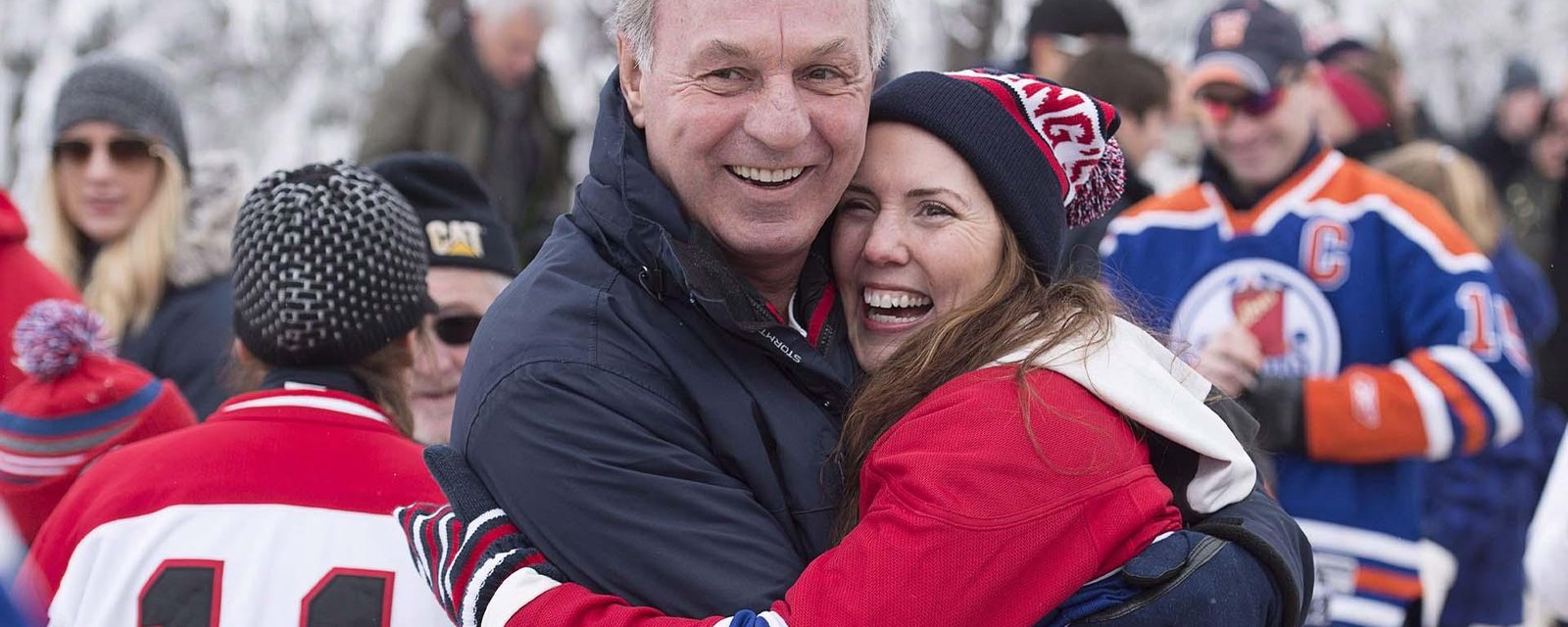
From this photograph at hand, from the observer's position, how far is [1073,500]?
2.15 meters

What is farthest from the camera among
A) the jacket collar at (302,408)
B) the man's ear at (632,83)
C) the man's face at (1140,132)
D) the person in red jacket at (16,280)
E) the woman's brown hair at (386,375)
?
the man's face at (1140,132)

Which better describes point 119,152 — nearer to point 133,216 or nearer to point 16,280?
point 133,216

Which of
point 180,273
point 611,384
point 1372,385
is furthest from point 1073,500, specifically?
point 180,273

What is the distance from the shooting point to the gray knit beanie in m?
4.93

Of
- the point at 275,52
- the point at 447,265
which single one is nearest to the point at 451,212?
the point at 447,265

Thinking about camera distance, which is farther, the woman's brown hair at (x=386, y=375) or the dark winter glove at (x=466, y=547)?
the woman's brown hair at (x=386, y=375)

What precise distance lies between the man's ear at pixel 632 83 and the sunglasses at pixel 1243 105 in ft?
8.85

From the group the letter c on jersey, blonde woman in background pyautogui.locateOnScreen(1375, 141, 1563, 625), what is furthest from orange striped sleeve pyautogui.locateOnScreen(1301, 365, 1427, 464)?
blonde woman in background pyautogui.locateOnScreen(1375, 141, 1563, 625)

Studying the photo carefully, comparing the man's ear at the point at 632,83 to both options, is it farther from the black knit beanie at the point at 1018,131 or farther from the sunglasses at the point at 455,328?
the sunglasses at the point at 455,328

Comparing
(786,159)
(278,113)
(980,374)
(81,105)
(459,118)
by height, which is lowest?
(278,113)

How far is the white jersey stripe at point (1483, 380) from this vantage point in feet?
14.6

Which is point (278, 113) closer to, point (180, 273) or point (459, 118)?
point (459, 118)

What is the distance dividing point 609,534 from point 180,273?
2.87m

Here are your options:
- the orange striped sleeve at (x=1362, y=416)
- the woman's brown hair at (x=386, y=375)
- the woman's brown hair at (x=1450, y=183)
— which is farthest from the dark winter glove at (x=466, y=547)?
the woman's brown hair at (x=1450, y=183)
